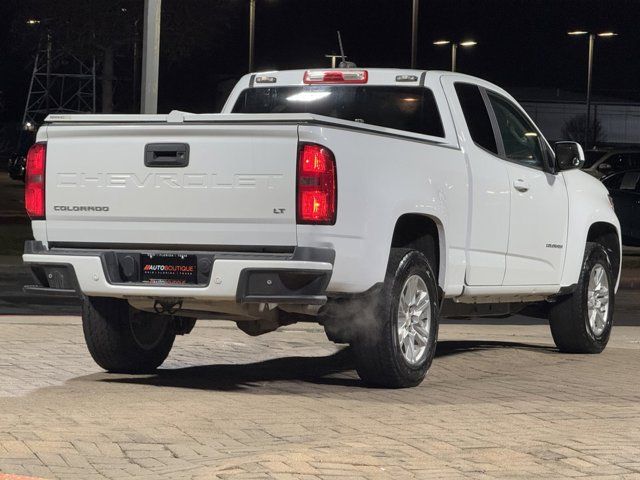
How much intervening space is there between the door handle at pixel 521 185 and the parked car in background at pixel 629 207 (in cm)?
1660

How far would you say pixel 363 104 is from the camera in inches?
459

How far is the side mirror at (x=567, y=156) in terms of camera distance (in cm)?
1219

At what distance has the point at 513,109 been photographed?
482 inches

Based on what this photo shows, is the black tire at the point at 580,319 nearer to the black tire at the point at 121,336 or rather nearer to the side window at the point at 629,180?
the black tire at the point at 121,336

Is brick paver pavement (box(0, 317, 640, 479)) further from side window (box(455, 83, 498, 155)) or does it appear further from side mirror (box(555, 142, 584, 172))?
side window (box(455, 83, 498, 155))

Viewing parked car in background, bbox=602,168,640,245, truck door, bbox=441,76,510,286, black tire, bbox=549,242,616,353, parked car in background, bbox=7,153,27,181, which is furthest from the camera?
parked car in background, bbox=7,153,27,181

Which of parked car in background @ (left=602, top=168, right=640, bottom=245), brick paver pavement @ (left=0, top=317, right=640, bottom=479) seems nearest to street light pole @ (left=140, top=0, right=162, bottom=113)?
brick paver pavement @ (left=0, top=317, right=640, bottom=479)

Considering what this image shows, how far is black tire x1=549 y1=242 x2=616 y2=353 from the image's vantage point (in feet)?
42.1

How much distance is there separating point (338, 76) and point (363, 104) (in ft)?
0.97

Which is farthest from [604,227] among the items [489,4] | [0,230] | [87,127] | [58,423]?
[489,4]

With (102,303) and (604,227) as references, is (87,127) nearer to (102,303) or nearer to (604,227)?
(102,303)

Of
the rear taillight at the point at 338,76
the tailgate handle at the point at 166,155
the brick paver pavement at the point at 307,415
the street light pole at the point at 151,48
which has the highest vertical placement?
the street light pole at the point at 151,48

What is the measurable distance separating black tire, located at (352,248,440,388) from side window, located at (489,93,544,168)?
1871 mm

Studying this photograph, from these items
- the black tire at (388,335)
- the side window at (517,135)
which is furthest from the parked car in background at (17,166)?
the black tire at (388,335)
